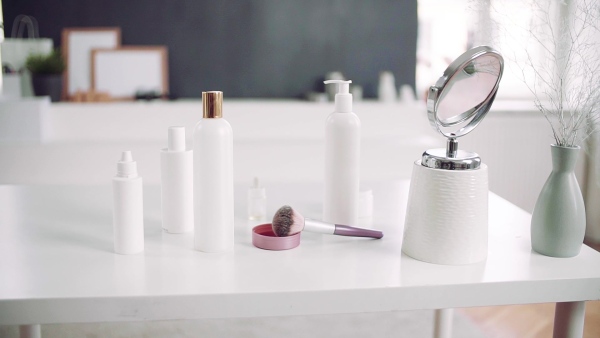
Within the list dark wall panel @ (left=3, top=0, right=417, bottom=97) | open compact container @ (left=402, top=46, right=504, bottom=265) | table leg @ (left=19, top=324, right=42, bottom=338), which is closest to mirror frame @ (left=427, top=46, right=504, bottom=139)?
open compact container @ (left=402, top=46, right=504, bottom=265)

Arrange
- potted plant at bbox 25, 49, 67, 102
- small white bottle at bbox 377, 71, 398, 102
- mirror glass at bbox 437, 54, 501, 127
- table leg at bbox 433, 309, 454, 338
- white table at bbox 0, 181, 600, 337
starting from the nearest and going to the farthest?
1. white table at bbox 0, 181, 600, 337
2. mirror glass at bbox 437, 54, 501, 127
3. table leg at bbox 433, 309, 454, 338
4. potted plant at bbox 25, 49, 67, 102
5. small white bottle at bbox 377, 71, 398, 102

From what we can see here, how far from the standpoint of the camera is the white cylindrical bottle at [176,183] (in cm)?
115

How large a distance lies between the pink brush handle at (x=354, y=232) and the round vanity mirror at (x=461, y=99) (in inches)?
7.5

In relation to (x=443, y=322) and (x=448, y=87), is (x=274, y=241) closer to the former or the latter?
(x=448, y=87)

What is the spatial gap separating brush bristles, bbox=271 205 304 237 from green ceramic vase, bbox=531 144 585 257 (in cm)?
44

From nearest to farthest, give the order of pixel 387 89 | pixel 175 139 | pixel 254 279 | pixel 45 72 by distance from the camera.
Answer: pixel 254 279, pixel 175 139, pixel 45 72, pixel 387 89

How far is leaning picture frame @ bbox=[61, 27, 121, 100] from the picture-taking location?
328cm

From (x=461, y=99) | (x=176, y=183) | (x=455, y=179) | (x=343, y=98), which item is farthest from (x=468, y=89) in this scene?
(x=176, y=183)

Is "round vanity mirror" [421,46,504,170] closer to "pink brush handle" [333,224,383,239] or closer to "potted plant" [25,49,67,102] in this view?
"pink brush handle" [333,224,383,239]

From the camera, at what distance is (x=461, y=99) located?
1001 millimetres

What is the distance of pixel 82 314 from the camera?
0.85 metres

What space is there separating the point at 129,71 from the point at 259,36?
0.77 m

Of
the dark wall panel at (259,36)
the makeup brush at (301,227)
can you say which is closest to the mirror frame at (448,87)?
the makeup brush at (301,227)

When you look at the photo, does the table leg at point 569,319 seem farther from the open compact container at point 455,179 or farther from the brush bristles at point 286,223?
the brush bristles at point 286,223
